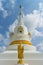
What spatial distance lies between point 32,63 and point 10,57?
1.58 meters

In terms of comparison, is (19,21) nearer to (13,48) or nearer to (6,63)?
(13,48)

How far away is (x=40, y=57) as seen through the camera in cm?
1478

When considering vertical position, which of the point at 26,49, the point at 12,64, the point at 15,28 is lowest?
the point at 12,64

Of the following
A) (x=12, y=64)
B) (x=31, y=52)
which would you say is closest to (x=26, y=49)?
(x=31, y=52)

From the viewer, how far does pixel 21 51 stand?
13055 millimetres

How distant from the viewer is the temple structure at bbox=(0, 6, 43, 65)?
13.6 meters

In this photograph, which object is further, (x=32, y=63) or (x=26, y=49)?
(x=26, y=49)

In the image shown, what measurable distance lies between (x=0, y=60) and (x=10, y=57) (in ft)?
2.51

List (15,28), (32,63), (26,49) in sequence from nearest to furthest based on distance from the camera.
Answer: (32,63) < (26,49) < (15,28)

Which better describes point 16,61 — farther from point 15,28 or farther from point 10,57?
point 15,28

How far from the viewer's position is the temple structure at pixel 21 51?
1357 cm

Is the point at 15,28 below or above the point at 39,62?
above

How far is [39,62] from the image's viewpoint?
14.4m

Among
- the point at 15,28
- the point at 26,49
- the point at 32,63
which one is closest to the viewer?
the point at 32,63
